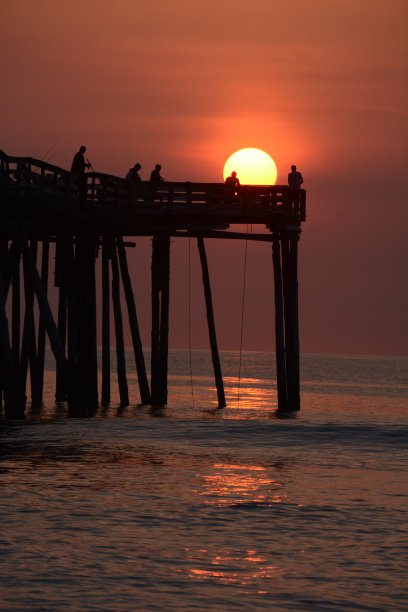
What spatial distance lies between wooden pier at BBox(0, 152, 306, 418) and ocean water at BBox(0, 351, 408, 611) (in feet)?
10.2

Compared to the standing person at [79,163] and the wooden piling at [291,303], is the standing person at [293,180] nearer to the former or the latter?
the wooden piling at [291,303]

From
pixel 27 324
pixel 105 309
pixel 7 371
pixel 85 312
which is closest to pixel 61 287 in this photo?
pixel 105 309

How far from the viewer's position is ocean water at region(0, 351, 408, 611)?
1246 centimetres

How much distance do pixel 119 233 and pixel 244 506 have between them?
20.0 meters

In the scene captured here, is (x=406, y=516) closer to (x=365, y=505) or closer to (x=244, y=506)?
(x=365, y=505)

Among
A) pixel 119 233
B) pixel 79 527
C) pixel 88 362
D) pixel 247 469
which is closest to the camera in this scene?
pixel 79 527

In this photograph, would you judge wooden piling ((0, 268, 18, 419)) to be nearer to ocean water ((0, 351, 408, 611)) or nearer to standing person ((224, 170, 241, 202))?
ocean water ((0, 351, 408, 611))

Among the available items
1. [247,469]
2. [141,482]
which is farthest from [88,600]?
[247,469]

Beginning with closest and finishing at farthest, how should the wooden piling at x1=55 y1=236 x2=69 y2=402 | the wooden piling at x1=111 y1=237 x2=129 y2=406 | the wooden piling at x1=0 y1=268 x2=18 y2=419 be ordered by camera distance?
1. the wooden piling at x1=0 y1=268 x2=18 y2=419
2. the wooden piling at x1=55 y1=236 x2=69 y2=402
3. the wooden piling at x1=111 y1=237 x2=129 y2=406

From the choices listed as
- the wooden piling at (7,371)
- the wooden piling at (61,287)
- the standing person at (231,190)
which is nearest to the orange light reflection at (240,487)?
the wooden piling at (7,371)

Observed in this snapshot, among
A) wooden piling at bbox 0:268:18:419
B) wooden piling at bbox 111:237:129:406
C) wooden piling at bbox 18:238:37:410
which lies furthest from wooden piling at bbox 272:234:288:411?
wooden piling at bbox 0:268:18:419

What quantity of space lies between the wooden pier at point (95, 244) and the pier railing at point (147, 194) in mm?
27

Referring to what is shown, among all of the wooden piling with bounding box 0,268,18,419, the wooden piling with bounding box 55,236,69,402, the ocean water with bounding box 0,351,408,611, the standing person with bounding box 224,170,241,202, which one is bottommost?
the ocean water with bounding box 0,351,408,611

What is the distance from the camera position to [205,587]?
12.7 metres
